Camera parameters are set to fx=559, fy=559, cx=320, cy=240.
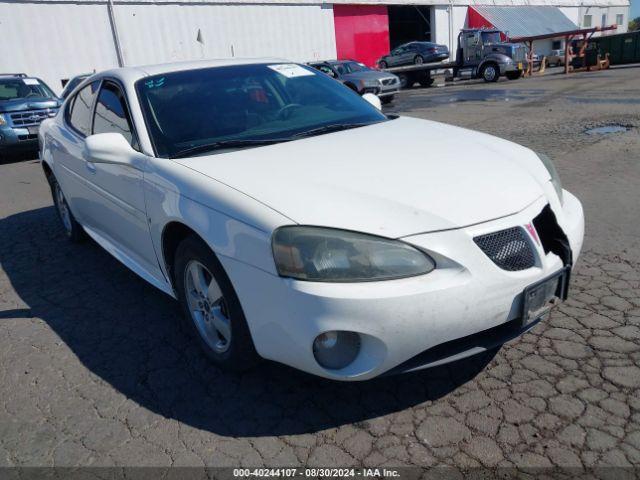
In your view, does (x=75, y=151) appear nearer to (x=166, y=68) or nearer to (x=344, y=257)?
(x=166, y=68)

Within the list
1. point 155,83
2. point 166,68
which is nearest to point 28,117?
point 166,68

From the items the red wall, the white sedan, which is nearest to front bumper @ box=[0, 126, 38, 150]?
the white sedan

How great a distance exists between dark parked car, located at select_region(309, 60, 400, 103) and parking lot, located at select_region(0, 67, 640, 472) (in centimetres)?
1452

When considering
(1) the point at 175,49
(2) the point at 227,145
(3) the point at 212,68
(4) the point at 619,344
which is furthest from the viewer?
(1) the point at 175,49

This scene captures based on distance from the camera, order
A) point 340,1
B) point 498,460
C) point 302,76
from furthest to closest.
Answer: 1. point 340,1
2. point 302,76
3. point 498,460

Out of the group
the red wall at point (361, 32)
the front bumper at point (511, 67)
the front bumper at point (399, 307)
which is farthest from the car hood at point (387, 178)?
the red wall at point (361, 32)

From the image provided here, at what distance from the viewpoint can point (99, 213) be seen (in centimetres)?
402

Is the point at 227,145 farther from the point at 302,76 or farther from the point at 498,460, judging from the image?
the point at 498,460

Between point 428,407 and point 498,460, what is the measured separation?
424 mm

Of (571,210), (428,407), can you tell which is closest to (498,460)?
(428,407)

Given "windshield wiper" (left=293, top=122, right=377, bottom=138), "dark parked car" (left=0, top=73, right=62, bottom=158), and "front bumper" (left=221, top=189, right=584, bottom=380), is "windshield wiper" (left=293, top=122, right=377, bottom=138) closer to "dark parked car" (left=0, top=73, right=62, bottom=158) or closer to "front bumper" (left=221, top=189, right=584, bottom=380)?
"front bumper" (left=221, top=189, right=584, bottom=380)

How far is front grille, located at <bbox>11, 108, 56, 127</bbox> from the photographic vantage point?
10873 mm

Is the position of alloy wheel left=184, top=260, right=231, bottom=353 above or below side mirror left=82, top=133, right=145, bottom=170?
below

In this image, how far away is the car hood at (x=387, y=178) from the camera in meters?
2.32
